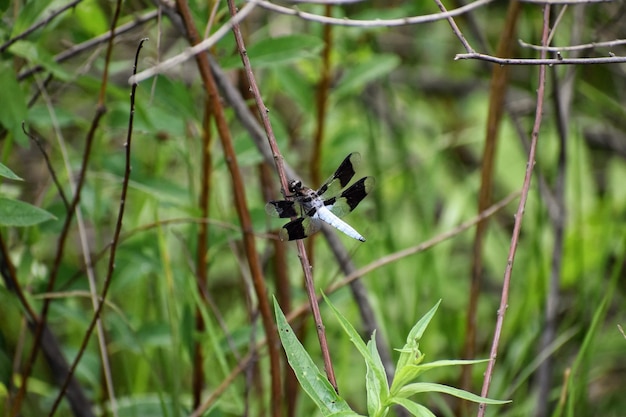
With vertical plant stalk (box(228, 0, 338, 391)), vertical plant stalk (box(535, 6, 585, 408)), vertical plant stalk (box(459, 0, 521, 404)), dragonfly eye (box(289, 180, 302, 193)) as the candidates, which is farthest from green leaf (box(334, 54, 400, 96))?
vertical plant stalk (box(228, 0, 338, 391))

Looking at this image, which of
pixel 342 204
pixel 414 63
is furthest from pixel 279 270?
pixel 414 63

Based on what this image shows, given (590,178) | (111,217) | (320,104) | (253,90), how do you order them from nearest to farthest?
1. (253,90)
2. (320,104)
3. (111,217)
4. (590,178)

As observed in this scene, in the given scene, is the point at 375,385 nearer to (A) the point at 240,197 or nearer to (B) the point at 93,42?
(A) the point at 240,197

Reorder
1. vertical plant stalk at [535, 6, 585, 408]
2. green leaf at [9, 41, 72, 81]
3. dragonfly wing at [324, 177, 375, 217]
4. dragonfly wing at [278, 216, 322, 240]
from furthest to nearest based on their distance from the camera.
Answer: vertical plant stalk at [535, 6, 585, 408] → dragonfly wing at [324, 177, 375, 217] → green leaf at [9, 41, 72, 81] → dragonfly wing at [278, 216, 322, 240]

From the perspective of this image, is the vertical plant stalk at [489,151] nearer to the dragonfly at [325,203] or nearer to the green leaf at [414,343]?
the dragonfly at [325,203]

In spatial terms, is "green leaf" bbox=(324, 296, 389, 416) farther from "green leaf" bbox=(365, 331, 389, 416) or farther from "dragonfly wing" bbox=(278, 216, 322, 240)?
"dragonfly wing" bbox=(278, 216, 322, 240)

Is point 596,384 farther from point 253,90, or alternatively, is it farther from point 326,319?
point 253,90
